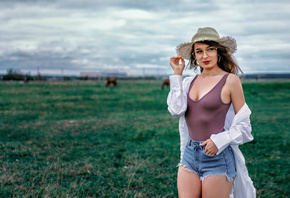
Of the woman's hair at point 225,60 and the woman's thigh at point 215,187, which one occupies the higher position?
the woman's hair at point 225,60

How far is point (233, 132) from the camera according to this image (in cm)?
175

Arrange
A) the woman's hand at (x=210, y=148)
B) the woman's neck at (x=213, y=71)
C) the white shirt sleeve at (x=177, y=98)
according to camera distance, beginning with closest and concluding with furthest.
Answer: the woman's hand at (x=210, y=148), the white shirt sleeve at (x=177, y=98), the woman's neck at (x=213, y=71)

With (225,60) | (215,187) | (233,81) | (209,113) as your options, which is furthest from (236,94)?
(215,187)

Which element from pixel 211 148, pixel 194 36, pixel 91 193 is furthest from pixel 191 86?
pixel 91 193

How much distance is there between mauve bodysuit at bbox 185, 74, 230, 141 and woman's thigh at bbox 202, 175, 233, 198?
262mm

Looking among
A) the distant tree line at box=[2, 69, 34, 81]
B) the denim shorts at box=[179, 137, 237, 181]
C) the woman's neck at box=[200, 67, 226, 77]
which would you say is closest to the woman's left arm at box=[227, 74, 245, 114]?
the woman's neck at box=[200, 67, 226, 77]

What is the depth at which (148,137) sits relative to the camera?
6801 mm

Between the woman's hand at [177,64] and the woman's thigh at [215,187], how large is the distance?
748 mm

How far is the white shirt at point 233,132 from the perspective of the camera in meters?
1.75

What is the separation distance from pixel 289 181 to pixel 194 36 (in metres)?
3.32

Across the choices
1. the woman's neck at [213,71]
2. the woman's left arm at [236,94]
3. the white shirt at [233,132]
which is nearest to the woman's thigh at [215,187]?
the white shirt at [233,132]

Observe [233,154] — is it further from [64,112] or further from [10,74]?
[10,74]

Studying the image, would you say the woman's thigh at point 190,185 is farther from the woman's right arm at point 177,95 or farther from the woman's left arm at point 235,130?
the woman's right arm at point 177,95

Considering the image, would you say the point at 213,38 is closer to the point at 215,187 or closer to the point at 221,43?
the point at 221,43
